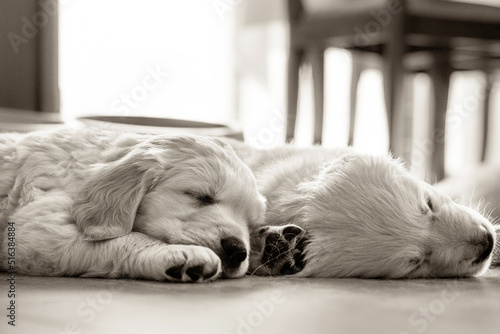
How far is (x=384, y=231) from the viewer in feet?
7.25

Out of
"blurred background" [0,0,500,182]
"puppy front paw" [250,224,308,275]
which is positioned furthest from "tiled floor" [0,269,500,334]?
"blurred background" [0,0,500,182]

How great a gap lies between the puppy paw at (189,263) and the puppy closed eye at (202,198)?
0.23m

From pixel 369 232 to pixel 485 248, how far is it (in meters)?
0.44

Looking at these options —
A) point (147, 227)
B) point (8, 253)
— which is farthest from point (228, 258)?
point (8, 253)

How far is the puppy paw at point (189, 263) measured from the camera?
1953mm

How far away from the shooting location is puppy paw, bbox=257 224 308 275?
2207 mm
